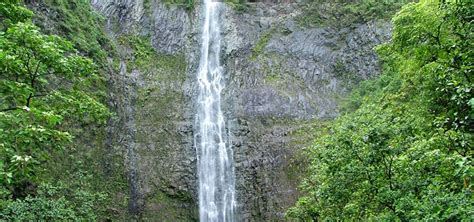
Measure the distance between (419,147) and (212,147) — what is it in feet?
49.9

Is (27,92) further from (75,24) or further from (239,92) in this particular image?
(239,92)

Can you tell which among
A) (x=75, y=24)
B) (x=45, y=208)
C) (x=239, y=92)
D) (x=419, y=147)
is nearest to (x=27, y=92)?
(x=45, y=208)

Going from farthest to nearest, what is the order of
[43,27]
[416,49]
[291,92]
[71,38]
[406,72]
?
[291,92] → [71,38] → [43,27] → [406,72] → [416,49]

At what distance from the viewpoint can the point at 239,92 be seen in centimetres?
2323

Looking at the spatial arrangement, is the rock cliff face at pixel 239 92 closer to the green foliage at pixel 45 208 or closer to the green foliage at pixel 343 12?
the green foliage at pixel 343 12

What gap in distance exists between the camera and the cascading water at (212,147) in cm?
1934

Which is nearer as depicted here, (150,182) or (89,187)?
(89,187)

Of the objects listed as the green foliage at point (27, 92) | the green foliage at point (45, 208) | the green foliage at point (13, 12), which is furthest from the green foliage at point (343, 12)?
the green foliage at point (13, 12)

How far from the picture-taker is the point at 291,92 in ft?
76.1

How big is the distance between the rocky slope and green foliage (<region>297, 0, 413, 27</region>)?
526mm

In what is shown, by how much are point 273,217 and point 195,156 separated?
507 centimetres

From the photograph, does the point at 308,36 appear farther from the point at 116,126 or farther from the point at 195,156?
the point at 116,126

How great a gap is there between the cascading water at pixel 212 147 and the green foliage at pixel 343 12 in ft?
20.9

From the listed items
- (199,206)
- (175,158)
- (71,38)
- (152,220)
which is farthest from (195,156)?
(71,38)
